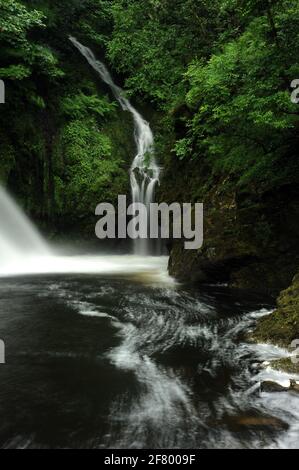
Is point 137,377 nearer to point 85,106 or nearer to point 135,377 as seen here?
point 135,377

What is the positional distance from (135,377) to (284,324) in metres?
2.09

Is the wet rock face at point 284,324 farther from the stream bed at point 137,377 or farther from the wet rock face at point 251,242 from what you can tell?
the wet rock face at point 251,242

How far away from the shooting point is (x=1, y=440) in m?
3.34

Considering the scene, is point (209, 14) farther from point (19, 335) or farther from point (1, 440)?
point (1, 440)

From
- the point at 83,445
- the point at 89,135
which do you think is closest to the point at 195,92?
the point at 83,445

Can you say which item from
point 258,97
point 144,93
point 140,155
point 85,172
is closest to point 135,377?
point 258,97

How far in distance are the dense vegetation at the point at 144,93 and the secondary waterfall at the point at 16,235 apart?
1.97ft

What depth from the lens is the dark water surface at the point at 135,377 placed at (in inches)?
135

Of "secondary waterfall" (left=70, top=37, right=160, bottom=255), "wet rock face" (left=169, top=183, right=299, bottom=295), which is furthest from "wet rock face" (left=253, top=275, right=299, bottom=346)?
"secondary waterfall" (left=70, top=37, right=160, bottom=255)

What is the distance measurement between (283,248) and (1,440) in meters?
6.93

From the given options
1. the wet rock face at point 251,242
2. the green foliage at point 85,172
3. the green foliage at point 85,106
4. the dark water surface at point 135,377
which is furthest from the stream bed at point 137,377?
the green foliage at point 85,106

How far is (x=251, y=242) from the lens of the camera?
9.19m

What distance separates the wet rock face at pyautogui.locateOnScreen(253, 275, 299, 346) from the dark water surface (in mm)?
318

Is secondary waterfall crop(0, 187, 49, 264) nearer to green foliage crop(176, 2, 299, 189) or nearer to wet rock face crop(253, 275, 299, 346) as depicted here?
green foliage crop(176, 2, 299, 189)
